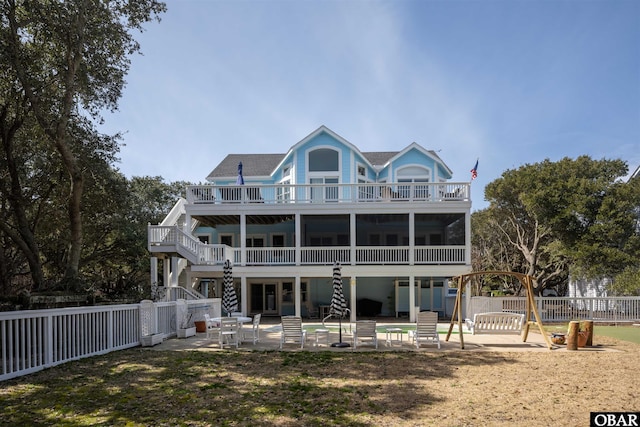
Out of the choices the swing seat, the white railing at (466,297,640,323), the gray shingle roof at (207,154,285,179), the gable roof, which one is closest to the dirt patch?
the swing seat

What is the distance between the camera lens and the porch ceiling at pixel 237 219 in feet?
71.8

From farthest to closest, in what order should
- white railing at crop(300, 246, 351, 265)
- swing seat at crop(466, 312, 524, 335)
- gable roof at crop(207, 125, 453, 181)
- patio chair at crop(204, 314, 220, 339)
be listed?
gable roof at crop(207, 125, 453, 181) < white railing at crop(300, 246, 351, 265) < patio chair at crop(204, 314, 220, 339) < swing seat at crop(466, 312, 524, 335)

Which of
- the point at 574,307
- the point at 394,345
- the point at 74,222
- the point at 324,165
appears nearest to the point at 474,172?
the point at 574,307

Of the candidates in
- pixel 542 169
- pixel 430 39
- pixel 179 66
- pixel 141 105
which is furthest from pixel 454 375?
pixel 542 169

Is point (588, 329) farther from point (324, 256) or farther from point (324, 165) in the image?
point (324, 165)

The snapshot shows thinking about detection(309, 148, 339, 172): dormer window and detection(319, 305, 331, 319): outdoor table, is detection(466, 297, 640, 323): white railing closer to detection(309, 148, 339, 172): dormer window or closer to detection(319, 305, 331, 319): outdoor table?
detection(319, 305, 331, 319): outdoor table

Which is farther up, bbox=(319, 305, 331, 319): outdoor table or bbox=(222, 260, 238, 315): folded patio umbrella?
bbox=(222, 260, 238, 315): folded patio umbrella

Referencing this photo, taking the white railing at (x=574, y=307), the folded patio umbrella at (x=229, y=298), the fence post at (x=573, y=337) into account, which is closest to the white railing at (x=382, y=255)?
the white railing at (x=574, y=307)

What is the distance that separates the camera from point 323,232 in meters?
24.1

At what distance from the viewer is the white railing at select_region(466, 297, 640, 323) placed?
18.7 metres

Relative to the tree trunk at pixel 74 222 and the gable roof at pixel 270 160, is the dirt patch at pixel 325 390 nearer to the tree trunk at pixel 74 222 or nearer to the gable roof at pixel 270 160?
the tree trunk at pixel 74 222

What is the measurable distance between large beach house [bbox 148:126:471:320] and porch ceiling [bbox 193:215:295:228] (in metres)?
0.06

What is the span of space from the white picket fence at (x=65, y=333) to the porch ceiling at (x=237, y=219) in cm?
842

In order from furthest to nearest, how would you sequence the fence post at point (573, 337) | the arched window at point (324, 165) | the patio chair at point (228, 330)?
the arched window at point (324, 165) → the patio chair at point (228, 330) → the fence post at point (573, 337)
